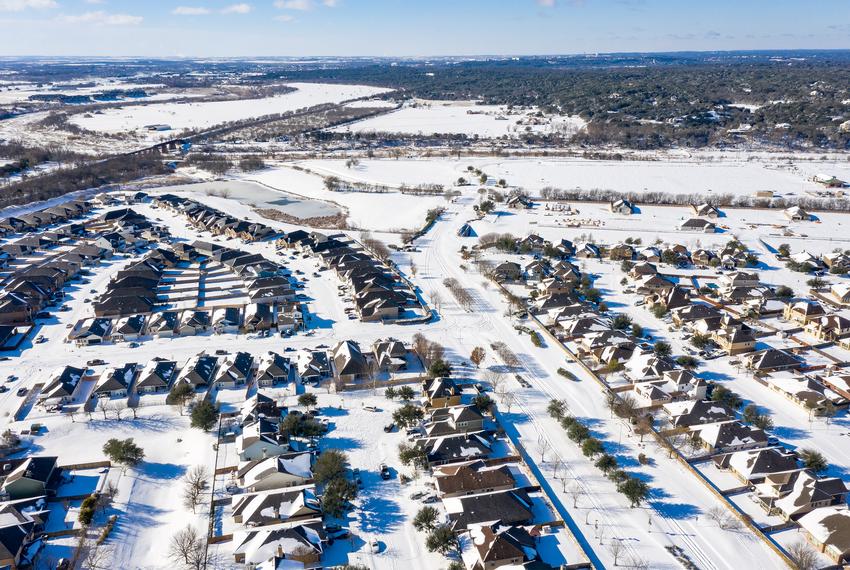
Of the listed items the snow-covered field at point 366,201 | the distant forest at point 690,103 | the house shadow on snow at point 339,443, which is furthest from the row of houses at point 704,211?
the house shadow on snow at point 339,443

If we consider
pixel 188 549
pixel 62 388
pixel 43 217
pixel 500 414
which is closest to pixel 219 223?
pixel 43 217

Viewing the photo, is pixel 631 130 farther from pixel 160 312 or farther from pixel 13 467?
pixel 13 467

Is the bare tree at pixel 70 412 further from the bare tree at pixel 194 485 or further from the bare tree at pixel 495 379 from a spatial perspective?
the bare tree at pixel 495 379

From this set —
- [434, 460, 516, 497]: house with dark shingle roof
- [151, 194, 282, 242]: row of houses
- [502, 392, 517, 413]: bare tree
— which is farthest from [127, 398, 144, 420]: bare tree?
[151, 194, 282, 242]: row of houses

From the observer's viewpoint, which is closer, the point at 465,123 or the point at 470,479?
the point at 470,479

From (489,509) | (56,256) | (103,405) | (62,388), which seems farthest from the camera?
(56,256)

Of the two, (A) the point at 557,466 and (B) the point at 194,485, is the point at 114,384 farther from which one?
(A) the point at 557,466

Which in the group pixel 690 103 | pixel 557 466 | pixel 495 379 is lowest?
pixel 557 466
